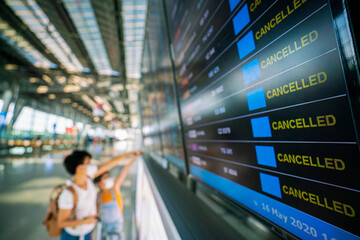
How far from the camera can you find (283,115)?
1.58 feet

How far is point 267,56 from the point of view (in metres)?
0.52

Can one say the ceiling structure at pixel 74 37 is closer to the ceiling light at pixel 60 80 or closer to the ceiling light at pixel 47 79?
the ceiling light at pixel 47 79

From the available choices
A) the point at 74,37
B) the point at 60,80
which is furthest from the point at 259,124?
the point at 60,80

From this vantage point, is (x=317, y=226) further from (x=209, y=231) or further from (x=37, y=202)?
(x=37, y=202)

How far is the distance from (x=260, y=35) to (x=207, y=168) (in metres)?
0.68

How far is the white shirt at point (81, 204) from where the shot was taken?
1853 mm

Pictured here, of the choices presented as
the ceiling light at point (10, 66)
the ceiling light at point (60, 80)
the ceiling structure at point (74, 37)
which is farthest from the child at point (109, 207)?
the ceiling light at point (60, 80)

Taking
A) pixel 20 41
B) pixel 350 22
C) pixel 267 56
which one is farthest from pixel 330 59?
pixel 20 41

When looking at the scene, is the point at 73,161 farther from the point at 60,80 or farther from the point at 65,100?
the point at 65,100

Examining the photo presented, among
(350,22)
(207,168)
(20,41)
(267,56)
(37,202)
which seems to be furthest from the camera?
(20,41)

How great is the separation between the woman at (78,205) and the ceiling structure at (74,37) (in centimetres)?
663

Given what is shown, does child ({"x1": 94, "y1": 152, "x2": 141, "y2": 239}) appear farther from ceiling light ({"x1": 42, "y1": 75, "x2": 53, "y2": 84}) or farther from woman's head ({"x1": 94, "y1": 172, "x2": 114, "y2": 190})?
ceiling light ({"x1": 42, "y1": 75, "x2": 53, "y2": 84})

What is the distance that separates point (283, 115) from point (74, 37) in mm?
10582

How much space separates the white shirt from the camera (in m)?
1.85
